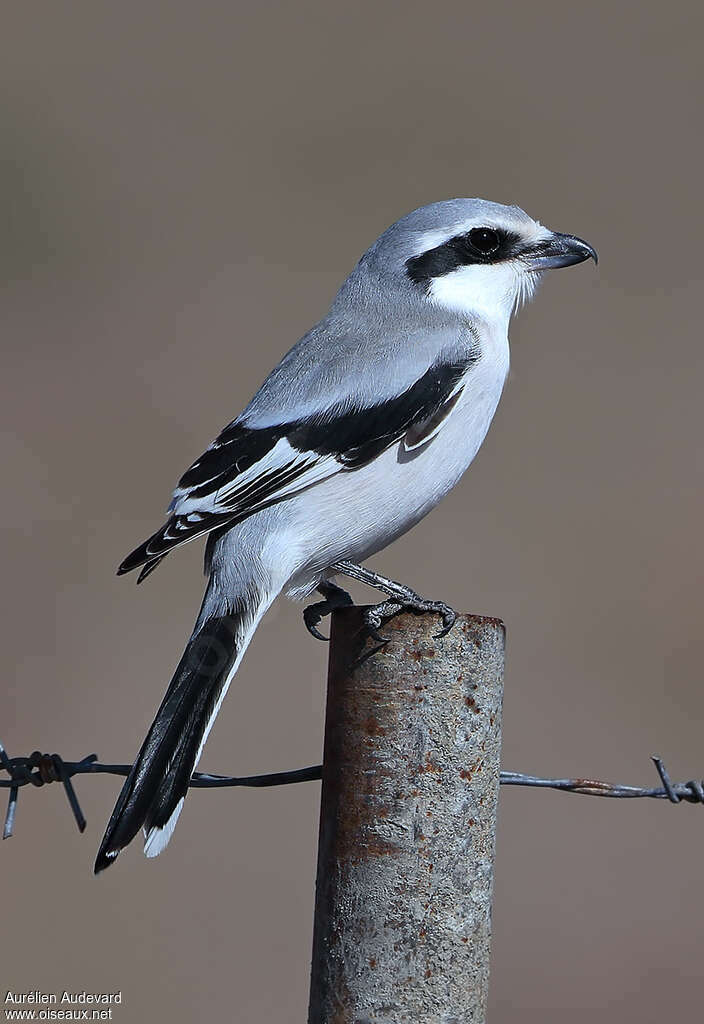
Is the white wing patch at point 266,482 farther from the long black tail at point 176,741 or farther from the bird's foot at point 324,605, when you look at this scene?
the bird's foot at point 324,605

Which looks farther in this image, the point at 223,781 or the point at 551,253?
the point at 551,253

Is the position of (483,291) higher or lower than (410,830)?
higher

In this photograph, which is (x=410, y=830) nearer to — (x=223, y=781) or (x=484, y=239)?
(x=223, y=781)

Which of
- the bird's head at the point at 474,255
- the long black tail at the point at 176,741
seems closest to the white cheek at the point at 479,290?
the bird's head at the point at 474,255

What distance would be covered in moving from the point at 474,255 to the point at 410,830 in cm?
169

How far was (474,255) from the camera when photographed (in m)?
3.26

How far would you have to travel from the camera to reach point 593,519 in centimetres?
669

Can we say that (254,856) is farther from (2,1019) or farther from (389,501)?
(389,501)

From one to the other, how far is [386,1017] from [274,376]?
4.89 ft

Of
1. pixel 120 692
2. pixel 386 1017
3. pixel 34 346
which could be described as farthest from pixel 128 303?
pixel 386 1017

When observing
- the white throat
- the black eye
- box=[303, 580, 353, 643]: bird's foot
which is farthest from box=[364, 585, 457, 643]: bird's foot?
the black eye

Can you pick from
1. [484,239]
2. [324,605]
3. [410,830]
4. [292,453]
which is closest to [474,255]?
[484,239]

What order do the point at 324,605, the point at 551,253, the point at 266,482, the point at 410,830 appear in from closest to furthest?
1. the point at 410,830
2. the point at 266,482
3. the point at 324,605
4. the point at 551,253

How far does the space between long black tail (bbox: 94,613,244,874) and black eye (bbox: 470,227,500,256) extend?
1156 mm
